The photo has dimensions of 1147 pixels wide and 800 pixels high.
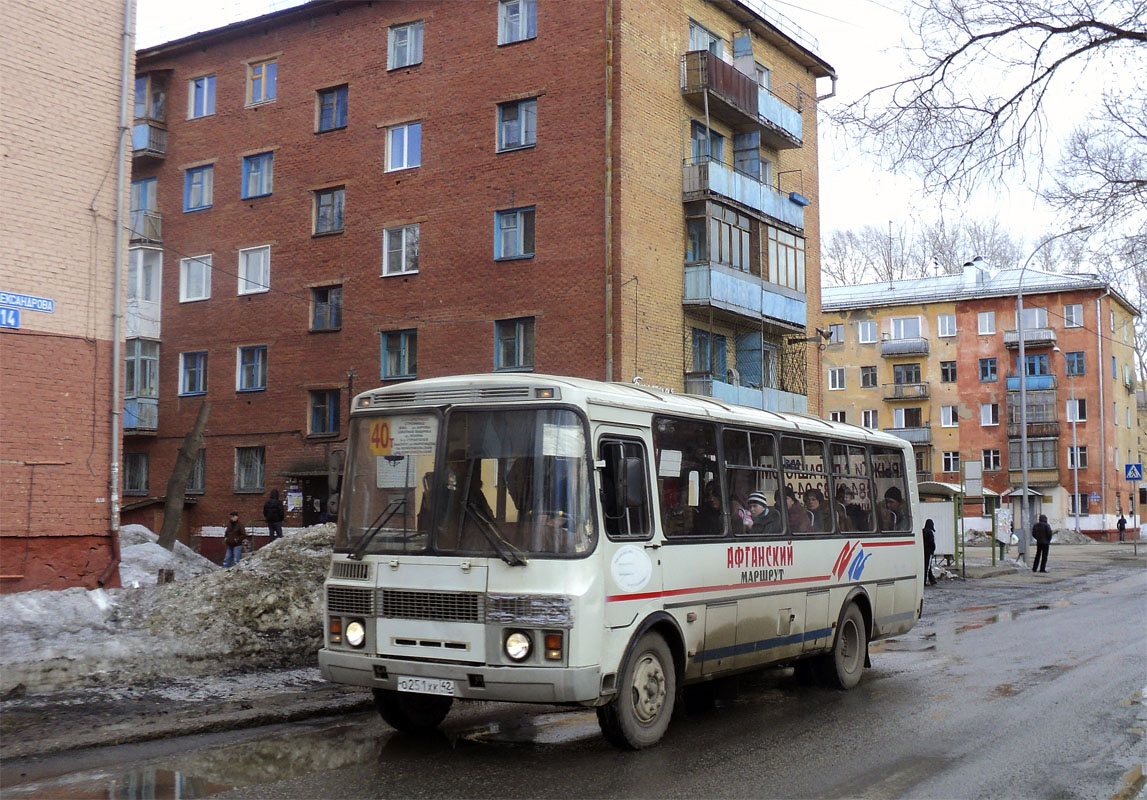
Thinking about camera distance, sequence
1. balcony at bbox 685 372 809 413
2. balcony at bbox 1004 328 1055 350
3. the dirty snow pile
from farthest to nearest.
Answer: balcony at bbox 1004 328 1055 350
balcony at bbox 685 372 809 413
the dirty snow pile

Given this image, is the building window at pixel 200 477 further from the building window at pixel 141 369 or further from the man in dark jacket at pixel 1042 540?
the man in dark jacket at pixel 1042 540

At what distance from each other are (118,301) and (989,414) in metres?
59.4

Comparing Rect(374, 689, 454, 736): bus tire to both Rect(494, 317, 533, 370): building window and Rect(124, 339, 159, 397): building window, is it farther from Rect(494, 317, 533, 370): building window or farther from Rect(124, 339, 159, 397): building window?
Rect(124, 339, 159, 397): building window

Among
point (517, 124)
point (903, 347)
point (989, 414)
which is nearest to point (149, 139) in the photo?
point (517, 124)

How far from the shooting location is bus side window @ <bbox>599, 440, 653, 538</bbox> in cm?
809

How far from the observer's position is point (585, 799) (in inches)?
266

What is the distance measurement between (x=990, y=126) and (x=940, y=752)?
20.2ft

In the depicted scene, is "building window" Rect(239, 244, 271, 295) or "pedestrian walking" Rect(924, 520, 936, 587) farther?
"building window" Rect(239, 244, 271, 295)

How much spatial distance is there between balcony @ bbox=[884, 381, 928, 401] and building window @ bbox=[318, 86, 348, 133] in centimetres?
4396

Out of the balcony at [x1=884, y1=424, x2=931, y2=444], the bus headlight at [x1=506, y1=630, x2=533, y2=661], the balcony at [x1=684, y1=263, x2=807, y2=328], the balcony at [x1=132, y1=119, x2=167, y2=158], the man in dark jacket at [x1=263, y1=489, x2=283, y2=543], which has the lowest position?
the bus headlight at [x1=506, y1=630, x2=533, y2=661]

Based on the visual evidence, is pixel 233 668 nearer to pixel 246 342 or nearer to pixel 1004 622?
pixel 1004 622

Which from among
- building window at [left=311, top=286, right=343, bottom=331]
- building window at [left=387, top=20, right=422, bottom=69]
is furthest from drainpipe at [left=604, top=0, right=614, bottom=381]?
building window at [left=311, top=286, right=343, bottom=331]

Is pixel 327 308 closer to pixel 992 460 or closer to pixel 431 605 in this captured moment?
pixel 431 605

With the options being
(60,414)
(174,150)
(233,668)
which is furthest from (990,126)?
(174,150)
